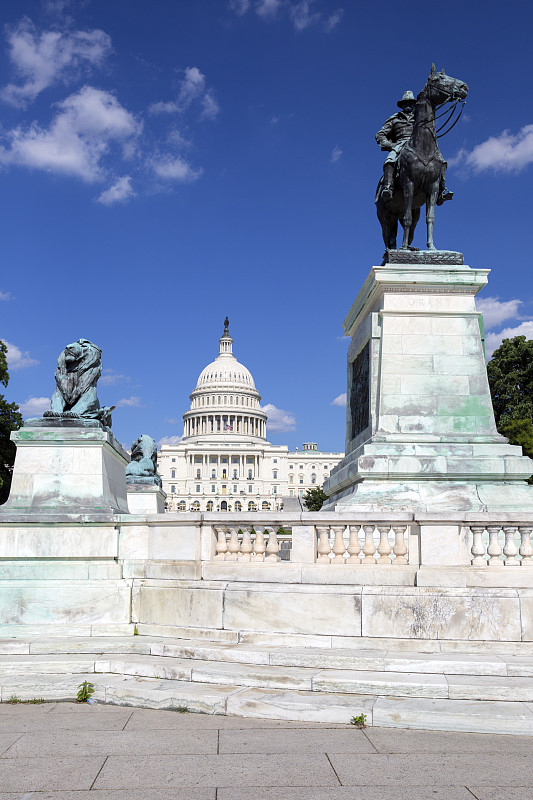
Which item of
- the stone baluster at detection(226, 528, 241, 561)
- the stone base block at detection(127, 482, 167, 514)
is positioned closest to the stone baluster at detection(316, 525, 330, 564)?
the stone baluster at detection(226, 528, 241, 561)

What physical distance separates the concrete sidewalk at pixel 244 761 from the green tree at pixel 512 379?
39419mm

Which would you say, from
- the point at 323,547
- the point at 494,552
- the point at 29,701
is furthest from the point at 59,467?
the point at 494,552

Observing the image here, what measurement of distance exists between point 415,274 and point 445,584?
23.8 ft

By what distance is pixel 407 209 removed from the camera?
49.4 ft

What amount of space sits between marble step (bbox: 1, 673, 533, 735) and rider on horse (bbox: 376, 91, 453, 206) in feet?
36.3

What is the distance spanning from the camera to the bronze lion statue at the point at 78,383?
38.4 ft

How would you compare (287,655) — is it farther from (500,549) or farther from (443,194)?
(443,194)

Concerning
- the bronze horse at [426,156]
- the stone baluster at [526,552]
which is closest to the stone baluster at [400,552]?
the stone baluster at [526,552]

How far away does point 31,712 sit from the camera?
7332 millimetres

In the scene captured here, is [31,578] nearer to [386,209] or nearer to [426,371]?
[426,371]

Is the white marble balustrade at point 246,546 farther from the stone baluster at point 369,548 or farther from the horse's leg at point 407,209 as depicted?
the horse's leg at point 407,209

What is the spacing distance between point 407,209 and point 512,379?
33.9 m

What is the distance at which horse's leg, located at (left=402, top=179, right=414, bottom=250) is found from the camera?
48.9ft

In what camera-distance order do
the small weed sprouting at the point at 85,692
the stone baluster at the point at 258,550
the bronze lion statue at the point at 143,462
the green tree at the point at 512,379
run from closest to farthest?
the small weed sprouting at the point at 85,692
the stone baluster at the point at 258,550
the bronze lion statue at the point at 143,462
the green tree at the point at 512,379
